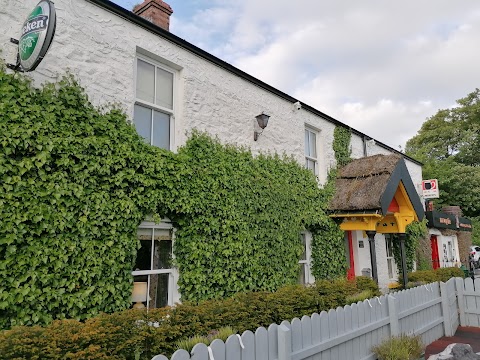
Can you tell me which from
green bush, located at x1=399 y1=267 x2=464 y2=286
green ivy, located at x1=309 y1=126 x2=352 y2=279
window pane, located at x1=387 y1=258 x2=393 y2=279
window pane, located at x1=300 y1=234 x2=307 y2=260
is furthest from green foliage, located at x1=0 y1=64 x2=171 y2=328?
window pane, located at x1=387 y1=258 x2=393 y2=279

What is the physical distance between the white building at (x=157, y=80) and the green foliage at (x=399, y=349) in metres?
3.62

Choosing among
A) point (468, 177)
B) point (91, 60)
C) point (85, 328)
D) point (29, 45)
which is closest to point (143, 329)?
point (85, 328)

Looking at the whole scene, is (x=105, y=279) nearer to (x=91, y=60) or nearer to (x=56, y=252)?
(x=56, y=252)

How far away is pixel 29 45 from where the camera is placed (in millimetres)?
4340

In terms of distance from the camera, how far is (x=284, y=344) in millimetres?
3568

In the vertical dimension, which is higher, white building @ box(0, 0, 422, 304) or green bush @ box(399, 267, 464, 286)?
white building @ box(0, 0, 422, 304)

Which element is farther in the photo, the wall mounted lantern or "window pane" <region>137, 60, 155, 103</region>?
the wall mounted lantern

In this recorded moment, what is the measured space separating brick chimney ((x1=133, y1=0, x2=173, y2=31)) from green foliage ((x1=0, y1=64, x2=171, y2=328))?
3442mm

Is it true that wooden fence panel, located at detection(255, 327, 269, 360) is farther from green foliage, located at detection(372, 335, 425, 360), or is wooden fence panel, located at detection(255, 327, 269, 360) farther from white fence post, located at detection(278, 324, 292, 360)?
green foliage, located at detection(372, 335, 425, 360)

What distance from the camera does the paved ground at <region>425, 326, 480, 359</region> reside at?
6.47m

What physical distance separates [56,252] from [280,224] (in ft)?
16.8

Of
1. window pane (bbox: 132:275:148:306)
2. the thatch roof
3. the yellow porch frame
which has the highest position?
the thatch roof

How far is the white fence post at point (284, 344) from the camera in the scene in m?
3.57

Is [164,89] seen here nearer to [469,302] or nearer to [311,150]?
[311,150]
